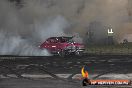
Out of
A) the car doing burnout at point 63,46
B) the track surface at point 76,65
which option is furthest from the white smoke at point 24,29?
the track surface at point 76,65

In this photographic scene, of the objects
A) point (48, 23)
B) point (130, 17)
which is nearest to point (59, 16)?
point (48, 23)

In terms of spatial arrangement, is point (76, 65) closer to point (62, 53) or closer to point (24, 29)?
point (62, 53)

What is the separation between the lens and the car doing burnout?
31703 millimetres

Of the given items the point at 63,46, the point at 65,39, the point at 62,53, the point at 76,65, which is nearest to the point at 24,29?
the point at 65,39

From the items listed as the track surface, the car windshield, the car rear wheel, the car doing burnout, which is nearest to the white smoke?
the car doing burnout

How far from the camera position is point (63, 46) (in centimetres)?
3198

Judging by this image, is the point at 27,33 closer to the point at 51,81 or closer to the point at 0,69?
the point at 0,69

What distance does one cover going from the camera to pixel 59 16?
4144 centimetres

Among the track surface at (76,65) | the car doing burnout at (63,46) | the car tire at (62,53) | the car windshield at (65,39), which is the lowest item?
the track surface at (76,65)

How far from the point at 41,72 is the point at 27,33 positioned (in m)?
22.3

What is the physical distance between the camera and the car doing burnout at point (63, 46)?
31.7 meters

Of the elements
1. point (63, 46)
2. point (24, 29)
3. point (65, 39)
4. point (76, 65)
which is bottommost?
point (76, 65)

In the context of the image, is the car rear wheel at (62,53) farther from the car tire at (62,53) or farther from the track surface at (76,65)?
the track surface at (76,65)

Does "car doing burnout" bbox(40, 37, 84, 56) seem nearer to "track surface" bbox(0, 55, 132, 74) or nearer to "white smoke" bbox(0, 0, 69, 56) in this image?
"white smoke" bbox(0, 0, 69, 56)
